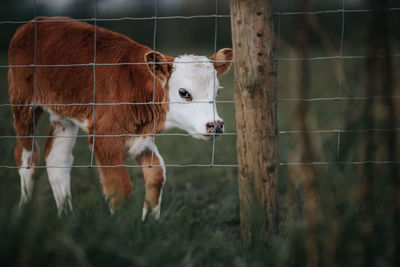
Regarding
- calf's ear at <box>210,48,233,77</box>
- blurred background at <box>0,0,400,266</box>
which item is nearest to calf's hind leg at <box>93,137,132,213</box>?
blurred background at <box>0,0,400,266</box>

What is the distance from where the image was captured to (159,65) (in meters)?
3.03

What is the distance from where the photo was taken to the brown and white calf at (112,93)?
302 cm

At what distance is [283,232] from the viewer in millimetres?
2348

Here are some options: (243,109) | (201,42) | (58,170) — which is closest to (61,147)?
(58,170)

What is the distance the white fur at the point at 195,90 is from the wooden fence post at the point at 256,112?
1.97 ft

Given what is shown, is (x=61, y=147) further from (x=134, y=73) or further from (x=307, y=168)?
(x=307, y=168)

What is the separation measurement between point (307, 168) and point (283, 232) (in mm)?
890

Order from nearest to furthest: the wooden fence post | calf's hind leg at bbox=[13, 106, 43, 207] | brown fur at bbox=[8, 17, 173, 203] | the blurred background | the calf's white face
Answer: the blurred background → the wooden fence post → the calf's white face → brown fur at bbox=[8, 17, 173, 203] → calf's hind leg at bbox=[13, 106, 43, 207]

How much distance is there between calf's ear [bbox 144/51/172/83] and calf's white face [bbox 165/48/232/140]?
2.1 inches

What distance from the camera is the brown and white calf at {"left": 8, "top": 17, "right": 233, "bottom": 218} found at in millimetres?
3023

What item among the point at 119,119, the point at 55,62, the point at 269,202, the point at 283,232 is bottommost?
the point at 283,232

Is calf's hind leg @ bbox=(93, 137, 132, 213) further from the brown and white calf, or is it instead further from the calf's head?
the calf's head

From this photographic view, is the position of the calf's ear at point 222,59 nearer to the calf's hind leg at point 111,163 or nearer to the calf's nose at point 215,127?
the calf's nose at point 215,127

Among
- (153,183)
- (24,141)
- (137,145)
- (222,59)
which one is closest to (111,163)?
(137,145)
